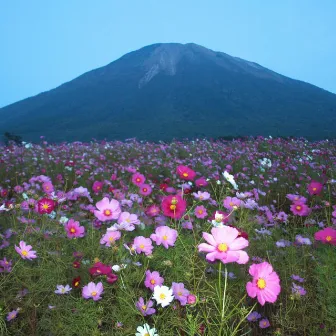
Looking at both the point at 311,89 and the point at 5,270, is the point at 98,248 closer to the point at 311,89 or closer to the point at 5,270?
the point at 5,270

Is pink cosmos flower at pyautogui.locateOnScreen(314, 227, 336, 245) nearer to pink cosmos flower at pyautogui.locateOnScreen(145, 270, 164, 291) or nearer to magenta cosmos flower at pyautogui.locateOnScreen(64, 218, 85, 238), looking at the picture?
pink cosmos flower at pyautogui.locateOnScreen(145, 270, 164, 291)

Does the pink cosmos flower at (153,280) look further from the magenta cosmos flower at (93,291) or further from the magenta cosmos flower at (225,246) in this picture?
the magenta cosmos flower at (225,246)

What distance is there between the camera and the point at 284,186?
4.84 metres

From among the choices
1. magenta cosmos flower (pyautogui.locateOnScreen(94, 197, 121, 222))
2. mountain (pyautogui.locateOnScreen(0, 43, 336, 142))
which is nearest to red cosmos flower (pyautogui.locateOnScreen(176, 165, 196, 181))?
magenta cosmos flower (pyautogui.locateOnScreen(94, 197, 121, 222))

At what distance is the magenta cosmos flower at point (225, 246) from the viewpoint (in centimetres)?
105

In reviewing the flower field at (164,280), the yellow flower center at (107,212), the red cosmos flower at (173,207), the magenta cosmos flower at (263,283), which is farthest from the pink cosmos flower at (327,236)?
the yellow flower center at (107,212)

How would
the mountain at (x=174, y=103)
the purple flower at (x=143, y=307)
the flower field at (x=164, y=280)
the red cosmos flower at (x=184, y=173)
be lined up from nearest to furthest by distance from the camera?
the flower field at (x=164, y=280), the purple flower at (x=143, y=307), the red cosmos flower at (x=184, y=173), the mountain at (x=174, y=103)

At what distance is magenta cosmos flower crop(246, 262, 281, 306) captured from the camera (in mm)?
1039

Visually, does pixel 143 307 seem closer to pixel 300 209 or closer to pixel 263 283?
pixel 263 283

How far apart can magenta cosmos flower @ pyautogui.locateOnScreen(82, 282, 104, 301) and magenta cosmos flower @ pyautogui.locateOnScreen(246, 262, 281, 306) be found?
0.68 m

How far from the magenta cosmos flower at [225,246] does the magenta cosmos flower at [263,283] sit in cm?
5

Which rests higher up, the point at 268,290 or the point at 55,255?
the point at 268,290

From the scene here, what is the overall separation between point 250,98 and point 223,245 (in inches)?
3061

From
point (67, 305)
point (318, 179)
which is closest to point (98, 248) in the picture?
point (67, 305)
